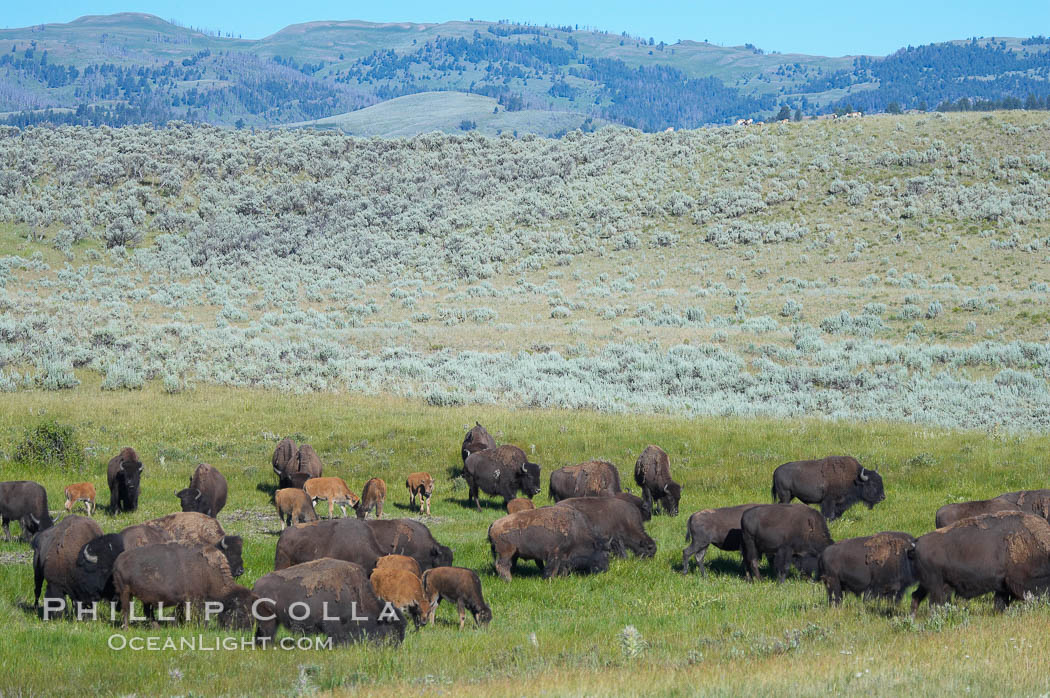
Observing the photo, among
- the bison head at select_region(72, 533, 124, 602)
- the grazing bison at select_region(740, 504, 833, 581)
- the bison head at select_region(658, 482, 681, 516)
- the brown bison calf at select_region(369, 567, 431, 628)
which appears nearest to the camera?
the brown bison calf at select_region(369, 567, 431, 628)

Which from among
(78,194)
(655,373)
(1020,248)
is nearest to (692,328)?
(655,373)

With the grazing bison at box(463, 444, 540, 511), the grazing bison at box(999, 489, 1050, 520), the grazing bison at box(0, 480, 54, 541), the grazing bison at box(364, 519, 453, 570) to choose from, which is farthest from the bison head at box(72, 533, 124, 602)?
the grazing bison at box(999, 489, 1050, 520)

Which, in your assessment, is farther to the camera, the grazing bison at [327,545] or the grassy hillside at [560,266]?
the grassy hillside at [560,266]

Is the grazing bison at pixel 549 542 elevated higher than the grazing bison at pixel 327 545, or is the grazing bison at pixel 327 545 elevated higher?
the grazing bison at pixel 327 545

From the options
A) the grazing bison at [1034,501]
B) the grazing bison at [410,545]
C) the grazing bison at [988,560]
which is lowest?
the grazing bison at [410,545]

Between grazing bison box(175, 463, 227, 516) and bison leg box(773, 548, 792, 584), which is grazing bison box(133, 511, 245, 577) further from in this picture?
bison leg box(773, 548, 792, 584)

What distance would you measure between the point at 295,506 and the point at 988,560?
34.3 feet

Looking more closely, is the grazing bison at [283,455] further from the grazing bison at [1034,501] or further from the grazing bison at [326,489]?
the grazing bison at [1034,501]

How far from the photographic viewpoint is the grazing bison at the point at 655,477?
18375 millimetres

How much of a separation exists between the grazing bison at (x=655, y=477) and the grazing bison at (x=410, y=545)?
21.4 feet

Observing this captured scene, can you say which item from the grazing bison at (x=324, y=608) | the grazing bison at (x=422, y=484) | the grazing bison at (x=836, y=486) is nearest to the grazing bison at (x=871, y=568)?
the grazing bison at (x=324, y=608)

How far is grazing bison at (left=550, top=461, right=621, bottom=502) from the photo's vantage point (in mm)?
17578

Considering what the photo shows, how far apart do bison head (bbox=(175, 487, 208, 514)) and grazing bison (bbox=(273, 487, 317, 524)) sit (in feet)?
4.94

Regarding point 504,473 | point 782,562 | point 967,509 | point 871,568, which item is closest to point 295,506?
point 504,473
